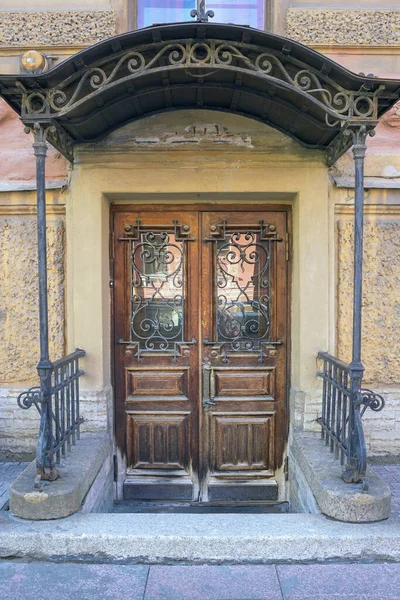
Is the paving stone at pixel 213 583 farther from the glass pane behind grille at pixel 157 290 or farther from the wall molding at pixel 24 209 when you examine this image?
the wall molding at pixel 24 209

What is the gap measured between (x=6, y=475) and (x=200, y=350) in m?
1.97

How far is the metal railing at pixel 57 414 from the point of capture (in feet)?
10.6

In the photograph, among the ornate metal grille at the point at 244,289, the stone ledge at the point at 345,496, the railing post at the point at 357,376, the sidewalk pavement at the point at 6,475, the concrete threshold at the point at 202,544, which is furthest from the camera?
the ornate metal grille at the point at 244,289

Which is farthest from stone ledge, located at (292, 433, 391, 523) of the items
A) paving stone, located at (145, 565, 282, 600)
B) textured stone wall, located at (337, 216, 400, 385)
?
textured stone wall, located at (337, 216, 400, 385)

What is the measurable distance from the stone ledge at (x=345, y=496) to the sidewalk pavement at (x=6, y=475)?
2254 millimetres

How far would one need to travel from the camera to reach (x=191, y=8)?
4.23m

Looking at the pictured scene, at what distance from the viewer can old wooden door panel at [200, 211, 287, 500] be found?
4316 millimetres

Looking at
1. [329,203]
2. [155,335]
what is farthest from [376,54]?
[155,335]

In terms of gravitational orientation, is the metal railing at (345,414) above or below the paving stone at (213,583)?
above

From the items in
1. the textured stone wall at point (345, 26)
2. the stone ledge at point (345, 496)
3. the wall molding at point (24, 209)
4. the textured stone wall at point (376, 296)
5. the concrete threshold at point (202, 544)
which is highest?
the textured stone wall at point (345, 26)

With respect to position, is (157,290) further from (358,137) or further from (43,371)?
(358,137)

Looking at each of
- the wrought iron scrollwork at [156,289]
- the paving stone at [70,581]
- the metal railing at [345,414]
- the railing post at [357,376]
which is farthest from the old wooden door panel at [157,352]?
the railing post at [357,376]

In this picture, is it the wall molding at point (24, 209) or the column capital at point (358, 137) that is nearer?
the column capital at point (358, 137)

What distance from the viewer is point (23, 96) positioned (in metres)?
3.07
